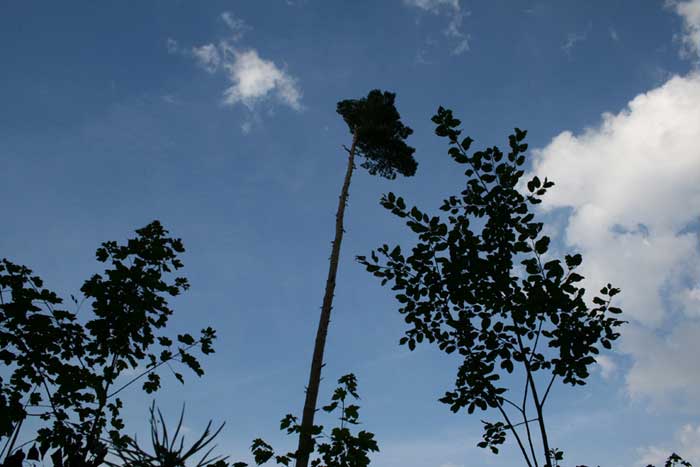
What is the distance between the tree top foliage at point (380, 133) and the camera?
46.7ft

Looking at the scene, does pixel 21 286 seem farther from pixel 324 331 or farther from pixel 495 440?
pixel 324 331

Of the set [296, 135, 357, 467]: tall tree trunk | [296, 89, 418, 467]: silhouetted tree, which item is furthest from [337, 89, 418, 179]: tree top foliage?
[296, 135, 357, 467]: tall tree trunk

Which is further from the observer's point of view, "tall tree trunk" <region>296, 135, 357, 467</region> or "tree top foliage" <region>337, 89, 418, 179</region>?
"tree top foliage" <region>337, 89, 418, 179</region>

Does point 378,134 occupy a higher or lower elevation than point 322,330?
higher

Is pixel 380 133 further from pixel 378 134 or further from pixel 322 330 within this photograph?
pixel 322 330

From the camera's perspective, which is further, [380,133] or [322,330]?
[380,133]

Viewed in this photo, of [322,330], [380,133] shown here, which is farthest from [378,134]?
[322,330]

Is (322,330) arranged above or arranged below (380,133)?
below

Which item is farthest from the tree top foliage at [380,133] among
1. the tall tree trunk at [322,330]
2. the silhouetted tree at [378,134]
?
the tall tree trunk at [322,330]

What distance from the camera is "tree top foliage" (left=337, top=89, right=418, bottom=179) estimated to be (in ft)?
46.7

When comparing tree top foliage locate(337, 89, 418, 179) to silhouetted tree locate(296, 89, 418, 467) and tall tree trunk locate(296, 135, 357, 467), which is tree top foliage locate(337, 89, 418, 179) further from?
tall tree trunk locate(296, 135, 357, 467)

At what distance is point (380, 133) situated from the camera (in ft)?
46.4

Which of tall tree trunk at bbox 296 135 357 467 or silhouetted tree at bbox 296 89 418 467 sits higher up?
silhouetted tree at bbox 296 89 418 467

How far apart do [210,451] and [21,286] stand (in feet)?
12.4
